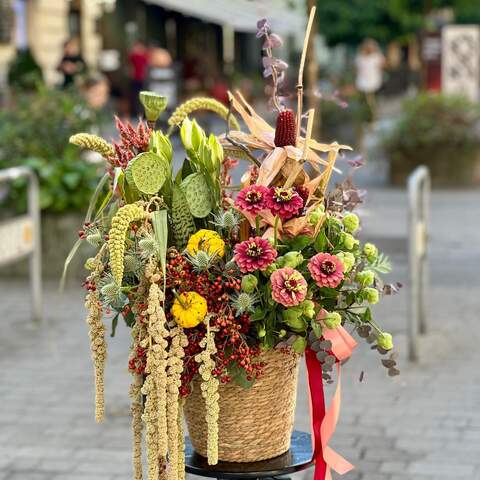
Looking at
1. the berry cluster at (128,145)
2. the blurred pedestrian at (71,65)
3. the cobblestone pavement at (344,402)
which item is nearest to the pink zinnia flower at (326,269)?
the berry cluster at (128,145)

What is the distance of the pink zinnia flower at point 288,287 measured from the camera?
10.3 ft

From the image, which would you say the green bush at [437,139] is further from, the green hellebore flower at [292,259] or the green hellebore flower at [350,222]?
the green hellebore flower at [292,259]

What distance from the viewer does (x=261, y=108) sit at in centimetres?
3134

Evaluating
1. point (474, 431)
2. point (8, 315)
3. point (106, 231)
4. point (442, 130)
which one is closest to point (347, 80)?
point (442, 130)

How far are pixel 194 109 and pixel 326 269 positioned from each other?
76cm

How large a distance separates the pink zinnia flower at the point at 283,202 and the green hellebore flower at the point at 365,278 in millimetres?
274

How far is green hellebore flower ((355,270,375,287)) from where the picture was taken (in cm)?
332

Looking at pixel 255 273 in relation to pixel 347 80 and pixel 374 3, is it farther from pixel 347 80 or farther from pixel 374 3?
Result: pixel 374 3

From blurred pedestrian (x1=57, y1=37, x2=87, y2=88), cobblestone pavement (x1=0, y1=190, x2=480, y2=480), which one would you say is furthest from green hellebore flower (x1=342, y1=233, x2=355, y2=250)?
blurred pedestrian (x1=57, y1=37, x2=87, y2=88)

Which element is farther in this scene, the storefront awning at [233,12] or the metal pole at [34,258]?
the storefront awning at [233,12]

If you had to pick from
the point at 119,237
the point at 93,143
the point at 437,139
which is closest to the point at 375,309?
the point at 93,143

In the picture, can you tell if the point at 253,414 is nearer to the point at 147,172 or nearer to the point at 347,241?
the point at 347,241

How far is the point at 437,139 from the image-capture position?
1540 centimetres

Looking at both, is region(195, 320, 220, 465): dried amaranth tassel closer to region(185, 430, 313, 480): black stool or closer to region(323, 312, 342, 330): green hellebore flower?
region(185, 430, 313, 480): black stool
